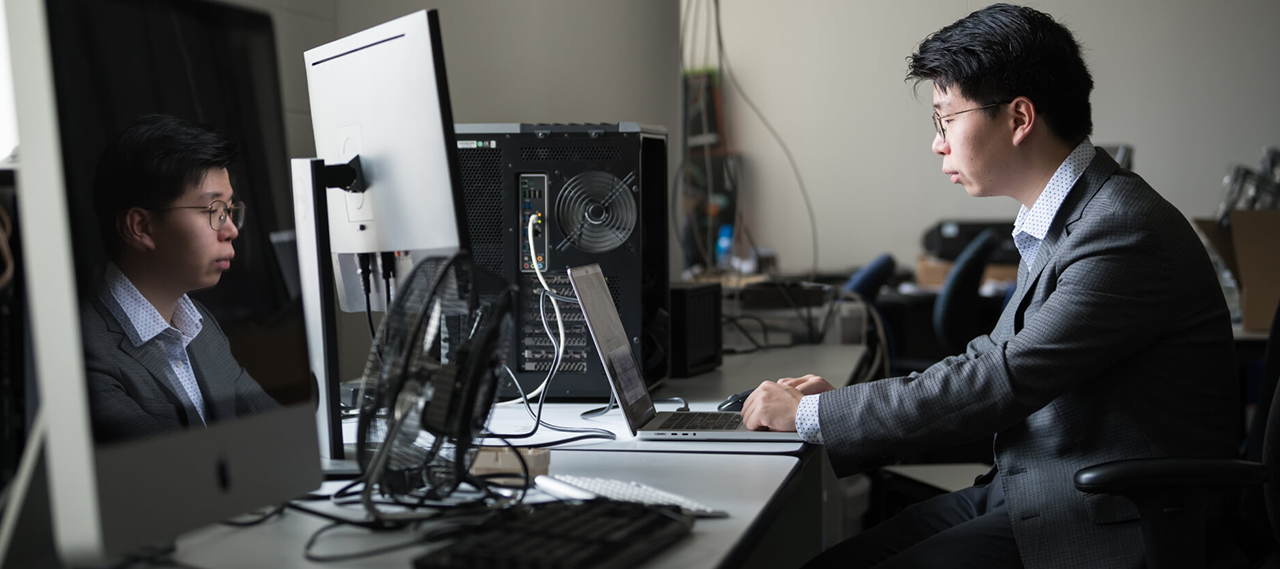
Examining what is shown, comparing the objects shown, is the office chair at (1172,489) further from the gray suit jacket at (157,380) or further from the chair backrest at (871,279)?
the chair backrest at (871,279)

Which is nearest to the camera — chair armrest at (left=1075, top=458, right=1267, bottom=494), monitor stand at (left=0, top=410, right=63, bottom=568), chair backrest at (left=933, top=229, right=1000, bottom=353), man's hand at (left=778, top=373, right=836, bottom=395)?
monitor stand at (left=0, top=410, right=63, bottom=568)

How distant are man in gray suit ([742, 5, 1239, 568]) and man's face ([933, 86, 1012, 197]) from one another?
15mm

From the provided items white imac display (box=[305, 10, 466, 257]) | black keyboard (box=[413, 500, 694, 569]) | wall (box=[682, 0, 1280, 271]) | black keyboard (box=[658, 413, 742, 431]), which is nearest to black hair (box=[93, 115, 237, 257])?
white imac display (box=[305, 10, 466, 257])

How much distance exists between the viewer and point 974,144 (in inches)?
56.2

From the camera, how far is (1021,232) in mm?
1420

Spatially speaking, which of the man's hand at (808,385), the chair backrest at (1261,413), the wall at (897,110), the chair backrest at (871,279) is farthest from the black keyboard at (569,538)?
the wall at (897,110)

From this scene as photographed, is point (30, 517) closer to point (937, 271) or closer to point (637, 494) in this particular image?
point (637, 494)

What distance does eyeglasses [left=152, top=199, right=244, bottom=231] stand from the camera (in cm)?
92

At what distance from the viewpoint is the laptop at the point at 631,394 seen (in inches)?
53.9

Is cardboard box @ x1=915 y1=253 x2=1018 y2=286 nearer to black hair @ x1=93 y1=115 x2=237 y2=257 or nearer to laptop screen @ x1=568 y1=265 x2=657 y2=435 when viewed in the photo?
laptop screen @ x1=568 y1=265 x2=657 y2=435

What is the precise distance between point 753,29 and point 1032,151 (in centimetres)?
514

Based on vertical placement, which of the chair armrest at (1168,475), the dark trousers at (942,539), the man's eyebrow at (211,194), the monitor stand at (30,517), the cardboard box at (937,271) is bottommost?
the dark trousers at (942,539)

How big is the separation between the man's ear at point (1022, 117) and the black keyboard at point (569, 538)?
80 centimetres

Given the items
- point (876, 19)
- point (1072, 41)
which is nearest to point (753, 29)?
point (876, 19)
